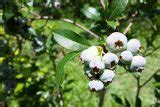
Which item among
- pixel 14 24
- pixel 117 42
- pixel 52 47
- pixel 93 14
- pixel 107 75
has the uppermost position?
pixel 117 42

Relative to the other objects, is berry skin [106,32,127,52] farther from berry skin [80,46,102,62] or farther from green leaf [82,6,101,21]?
green leaf [82,6,101,21]

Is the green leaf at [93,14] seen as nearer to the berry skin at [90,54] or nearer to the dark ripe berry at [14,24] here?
the dark ripe berry at [14,24]

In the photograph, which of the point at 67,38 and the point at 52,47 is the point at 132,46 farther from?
the point at 52,47

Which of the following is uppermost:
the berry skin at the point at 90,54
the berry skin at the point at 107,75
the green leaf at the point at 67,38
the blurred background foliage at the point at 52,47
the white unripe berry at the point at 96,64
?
the berry skin at the point at 90,54

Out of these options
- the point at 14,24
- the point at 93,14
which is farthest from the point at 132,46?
the point at 14,24

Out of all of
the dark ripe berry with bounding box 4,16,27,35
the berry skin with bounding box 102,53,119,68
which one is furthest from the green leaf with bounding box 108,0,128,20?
the dark ripe berry with bounding box 4,16,27,35

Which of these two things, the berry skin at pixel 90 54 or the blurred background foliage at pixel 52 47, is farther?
the blurred background foliage at pixel 52 47

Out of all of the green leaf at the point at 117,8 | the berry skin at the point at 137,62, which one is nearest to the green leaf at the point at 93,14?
the green leaf at the point at 117,8

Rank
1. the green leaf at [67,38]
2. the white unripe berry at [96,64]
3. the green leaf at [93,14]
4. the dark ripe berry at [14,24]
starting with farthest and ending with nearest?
the dark ripe berry at [14,24]
the green leaf at [93,14]
the green leaf at [67,38]
the white unripe berry at [96,64]
